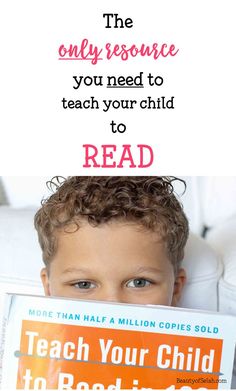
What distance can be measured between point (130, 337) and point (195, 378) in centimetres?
11

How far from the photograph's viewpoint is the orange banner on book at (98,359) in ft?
2.91

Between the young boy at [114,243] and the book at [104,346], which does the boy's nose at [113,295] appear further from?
the book at [104,346]

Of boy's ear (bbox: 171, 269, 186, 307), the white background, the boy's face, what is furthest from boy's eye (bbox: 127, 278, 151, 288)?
the white background

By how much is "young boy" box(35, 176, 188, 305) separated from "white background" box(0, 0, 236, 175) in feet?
1.00

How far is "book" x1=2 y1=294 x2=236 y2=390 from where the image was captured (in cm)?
88

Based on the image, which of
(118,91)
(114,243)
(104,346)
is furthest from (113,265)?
(118,91)

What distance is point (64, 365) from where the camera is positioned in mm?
888

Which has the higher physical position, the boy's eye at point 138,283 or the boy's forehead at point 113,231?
the boy's forehead at point 113,231

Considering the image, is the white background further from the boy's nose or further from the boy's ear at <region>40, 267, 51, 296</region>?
the boy's nose

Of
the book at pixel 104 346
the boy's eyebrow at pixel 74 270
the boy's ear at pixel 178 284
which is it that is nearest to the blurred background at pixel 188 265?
the boy's ear at pixel 178 284

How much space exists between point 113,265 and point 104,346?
0.15 meters

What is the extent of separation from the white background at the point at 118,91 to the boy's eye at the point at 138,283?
40 cm

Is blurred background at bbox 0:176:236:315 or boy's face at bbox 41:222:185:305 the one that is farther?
blurred background at bbox 0:176:236:315

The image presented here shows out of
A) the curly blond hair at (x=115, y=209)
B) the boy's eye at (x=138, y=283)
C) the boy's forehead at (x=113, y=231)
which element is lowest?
the boy's eye at (x=138, y=283)
